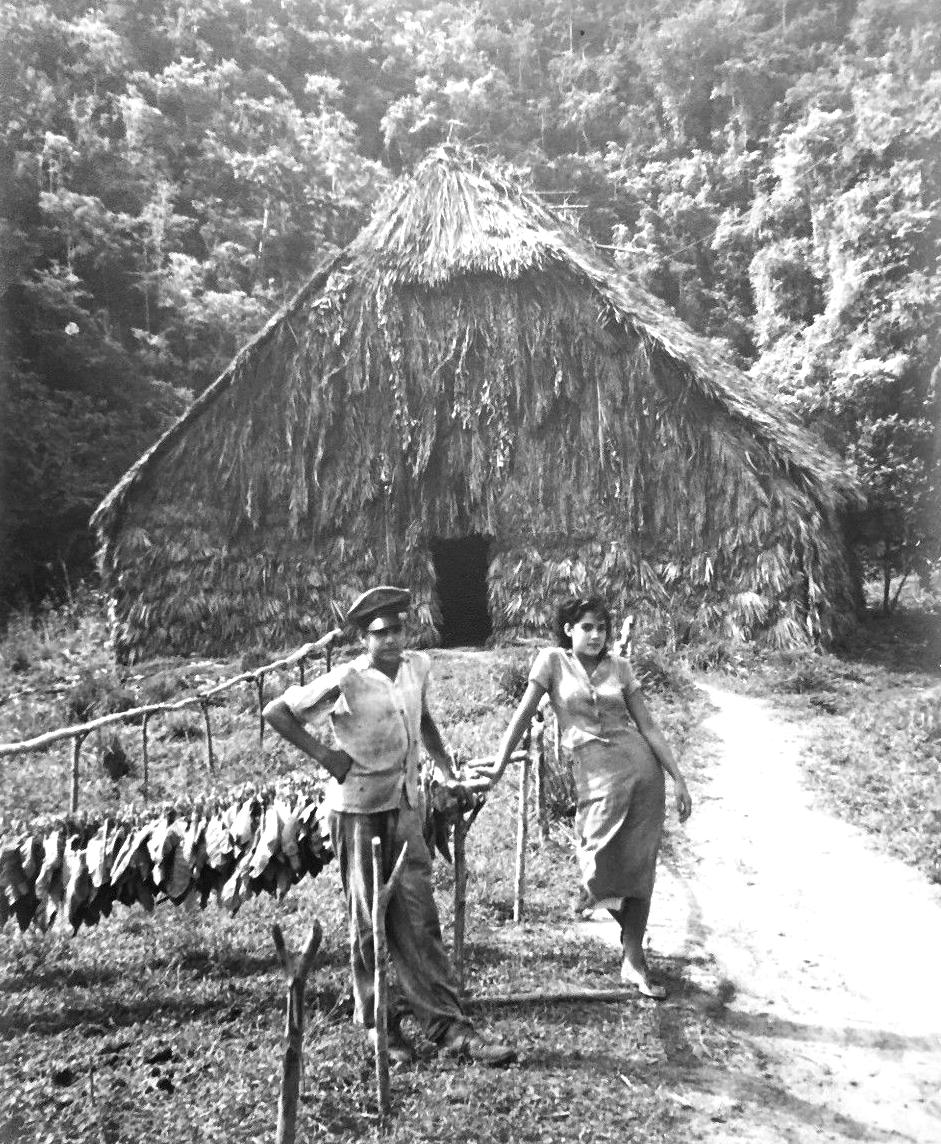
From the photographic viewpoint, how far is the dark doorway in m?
14.3

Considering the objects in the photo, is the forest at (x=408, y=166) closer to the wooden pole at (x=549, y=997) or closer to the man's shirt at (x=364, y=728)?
the wooden pole at (x=549, y=997)

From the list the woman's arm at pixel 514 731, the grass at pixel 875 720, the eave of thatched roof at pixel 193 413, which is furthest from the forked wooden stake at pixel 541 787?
the eave of thatched roof at pixel 193 413

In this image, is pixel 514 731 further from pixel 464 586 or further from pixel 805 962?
pixel 464 586

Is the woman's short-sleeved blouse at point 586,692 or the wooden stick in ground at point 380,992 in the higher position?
the woman's short-sleeved blouse at point 586,692

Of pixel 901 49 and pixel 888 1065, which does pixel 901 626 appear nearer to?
pixel 888 1065

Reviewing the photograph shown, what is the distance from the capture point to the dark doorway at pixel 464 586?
14320 mm

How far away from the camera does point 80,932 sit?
4652mm

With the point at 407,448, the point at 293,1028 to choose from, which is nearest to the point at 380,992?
the point at 293,1028

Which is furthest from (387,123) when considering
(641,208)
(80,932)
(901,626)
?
(80,932)

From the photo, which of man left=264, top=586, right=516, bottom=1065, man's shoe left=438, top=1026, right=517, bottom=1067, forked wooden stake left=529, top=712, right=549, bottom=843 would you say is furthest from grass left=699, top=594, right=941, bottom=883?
man left=264, top=586, right=516, bottom=1065

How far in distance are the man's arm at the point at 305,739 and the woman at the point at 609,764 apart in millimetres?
626

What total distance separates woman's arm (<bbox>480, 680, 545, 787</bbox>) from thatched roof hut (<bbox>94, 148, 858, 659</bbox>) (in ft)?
25.2

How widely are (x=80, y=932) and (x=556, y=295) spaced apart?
8952 millimetres

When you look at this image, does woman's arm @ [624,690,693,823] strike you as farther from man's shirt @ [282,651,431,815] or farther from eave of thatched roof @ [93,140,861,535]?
eave of thatched roof @ [93,140,861,535]
